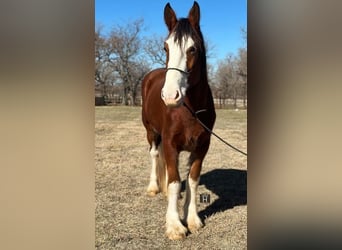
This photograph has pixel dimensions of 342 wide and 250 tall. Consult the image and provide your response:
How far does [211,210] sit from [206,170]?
0.13 metres

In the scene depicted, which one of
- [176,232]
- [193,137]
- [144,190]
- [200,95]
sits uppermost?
[200,95]

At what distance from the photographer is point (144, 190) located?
1215 mm

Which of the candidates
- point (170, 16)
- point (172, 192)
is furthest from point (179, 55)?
point (172, 192)

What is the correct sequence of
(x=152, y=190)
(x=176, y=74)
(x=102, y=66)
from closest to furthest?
(x=176, y=74) < (x=102, y=66) < (x=152, y=190)

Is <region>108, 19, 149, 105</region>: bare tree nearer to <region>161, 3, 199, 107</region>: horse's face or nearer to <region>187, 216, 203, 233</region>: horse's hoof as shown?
<region>161, 3, 199, 107</region>: horse's face

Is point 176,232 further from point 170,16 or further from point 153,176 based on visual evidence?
point 170,16

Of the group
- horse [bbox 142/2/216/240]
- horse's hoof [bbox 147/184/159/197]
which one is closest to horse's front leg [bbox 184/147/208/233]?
horse [bbox 142/2/216/240]

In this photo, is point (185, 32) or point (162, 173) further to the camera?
point (162, 173)

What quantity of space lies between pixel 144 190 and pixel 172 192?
0.12m
